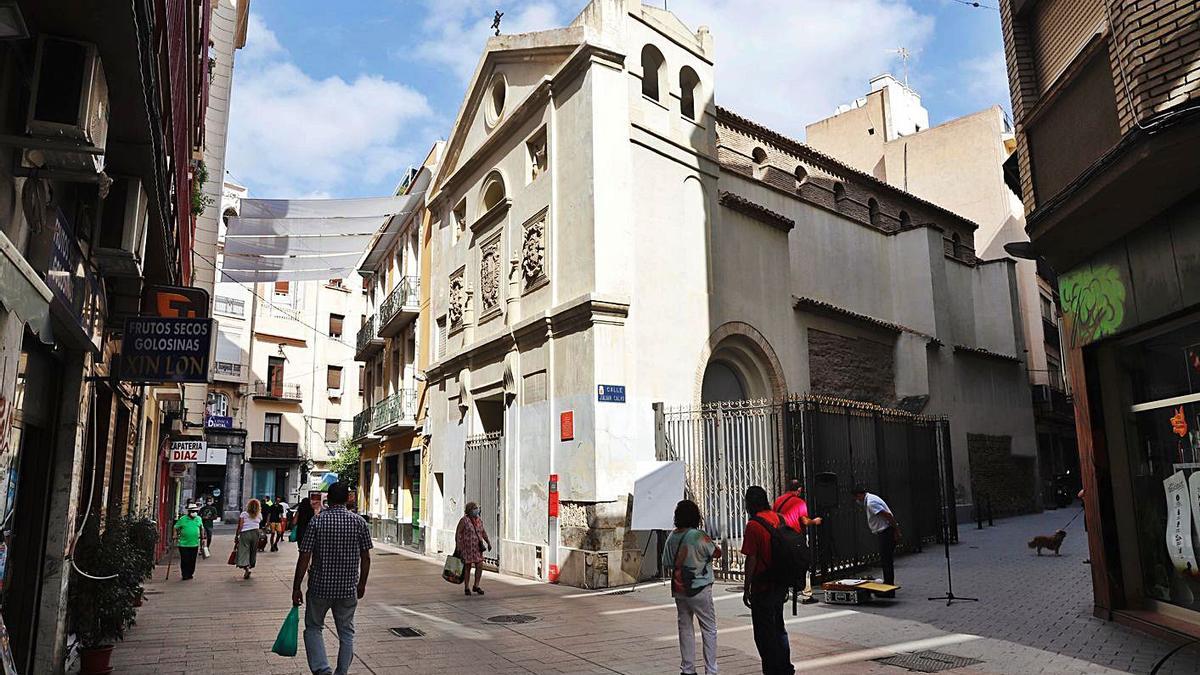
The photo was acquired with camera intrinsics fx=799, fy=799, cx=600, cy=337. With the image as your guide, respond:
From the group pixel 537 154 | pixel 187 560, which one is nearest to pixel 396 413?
pixel 187 560

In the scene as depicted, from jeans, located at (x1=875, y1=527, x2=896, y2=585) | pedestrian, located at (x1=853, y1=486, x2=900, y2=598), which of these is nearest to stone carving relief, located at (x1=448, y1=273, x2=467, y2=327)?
pedestrian, located at (x1=853, y1=486, x2=900, y2=598)

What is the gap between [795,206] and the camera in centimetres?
2091

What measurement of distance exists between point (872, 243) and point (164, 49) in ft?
70.1

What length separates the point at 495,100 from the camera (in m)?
19.5

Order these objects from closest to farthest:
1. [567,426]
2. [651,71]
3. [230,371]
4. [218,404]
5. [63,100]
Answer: [63,100] → [567,426] → [651,71] → [218,404] → [230,371]

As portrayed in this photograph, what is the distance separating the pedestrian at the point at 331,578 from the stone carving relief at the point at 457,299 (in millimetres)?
13426

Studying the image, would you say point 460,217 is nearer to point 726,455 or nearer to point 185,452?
point 185,452

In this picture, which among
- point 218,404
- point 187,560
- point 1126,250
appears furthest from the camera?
point 218,404

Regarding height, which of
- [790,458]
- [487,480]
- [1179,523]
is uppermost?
[790,458]

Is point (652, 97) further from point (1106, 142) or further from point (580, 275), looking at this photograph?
point (1106, 142)

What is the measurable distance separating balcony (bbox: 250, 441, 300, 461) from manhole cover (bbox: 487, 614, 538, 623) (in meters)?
40.0

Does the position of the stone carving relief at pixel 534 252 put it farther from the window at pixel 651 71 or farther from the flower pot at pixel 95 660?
the flower pot at pixel 95 660

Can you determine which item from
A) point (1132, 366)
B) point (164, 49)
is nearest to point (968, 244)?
point (1132, 366)

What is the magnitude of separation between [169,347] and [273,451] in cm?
4203
